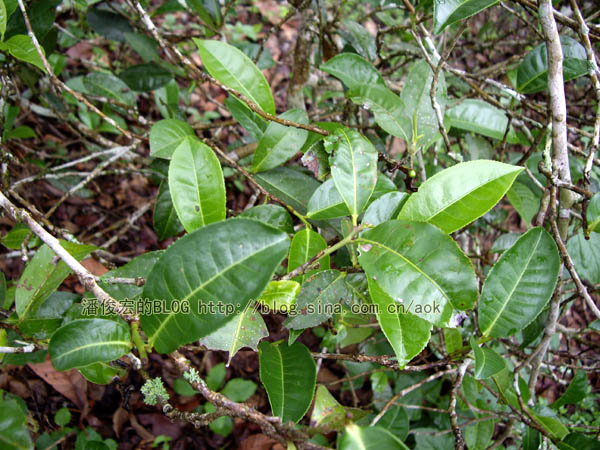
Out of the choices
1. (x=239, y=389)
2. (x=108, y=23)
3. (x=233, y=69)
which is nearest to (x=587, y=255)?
(x=233, y=69)

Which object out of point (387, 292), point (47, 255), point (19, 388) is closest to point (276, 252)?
point (387, 292)

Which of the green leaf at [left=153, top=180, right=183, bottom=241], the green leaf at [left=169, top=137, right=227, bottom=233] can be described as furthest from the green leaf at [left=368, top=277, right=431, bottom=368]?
the green leaf at [left=153, top=180, right=183, bottom=241]

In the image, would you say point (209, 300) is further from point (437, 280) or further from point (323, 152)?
point (323, 152)

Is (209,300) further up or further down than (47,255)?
further up

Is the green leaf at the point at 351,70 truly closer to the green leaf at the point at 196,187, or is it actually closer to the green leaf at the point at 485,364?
the green leaf at the point at 196,187

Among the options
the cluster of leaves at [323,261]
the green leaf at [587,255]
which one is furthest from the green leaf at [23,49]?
the green leaf at [587,255]
